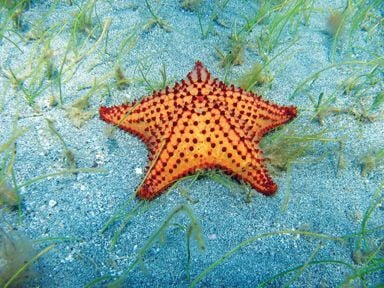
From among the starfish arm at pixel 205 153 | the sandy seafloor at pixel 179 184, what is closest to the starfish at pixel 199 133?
the starfish arm at pixel 205 153

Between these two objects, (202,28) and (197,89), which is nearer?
(197,89)

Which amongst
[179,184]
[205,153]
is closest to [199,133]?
[205,153]

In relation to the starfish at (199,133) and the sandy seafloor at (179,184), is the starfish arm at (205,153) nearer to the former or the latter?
the starfish at (199,133)

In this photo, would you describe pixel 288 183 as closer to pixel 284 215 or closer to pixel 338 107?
pixel 284 215

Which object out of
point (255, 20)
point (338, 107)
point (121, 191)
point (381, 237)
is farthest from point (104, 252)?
point (255, 20)

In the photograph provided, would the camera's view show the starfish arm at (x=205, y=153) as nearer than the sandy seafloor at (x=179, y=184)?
No

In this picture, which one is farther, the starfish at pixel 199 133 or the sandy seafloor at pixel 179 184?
the starfish at pixel 199 133
